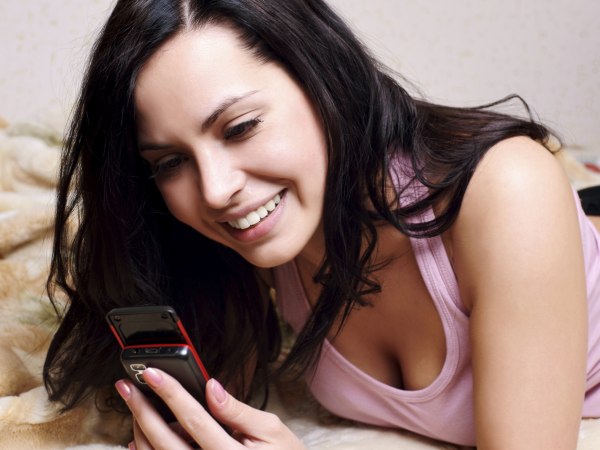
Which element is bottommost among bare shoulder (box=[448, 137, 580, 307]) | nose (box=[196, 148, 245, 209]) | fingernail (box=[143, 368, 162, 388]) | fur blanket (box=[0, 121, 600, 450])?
fur blanket (box=[0, 121, 600, 450])

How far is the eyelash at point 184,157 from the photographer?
2.83 feet

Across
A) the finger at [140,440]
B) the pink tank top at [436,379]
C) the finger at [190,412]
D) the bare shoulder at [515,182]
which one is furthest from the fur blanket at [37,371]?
the bare shoulder at [515,182]

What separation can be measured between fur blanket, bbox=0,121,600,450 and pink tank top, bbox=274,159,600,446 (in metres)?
0.03

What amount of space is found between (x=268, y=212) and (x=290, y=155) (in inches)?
3.1

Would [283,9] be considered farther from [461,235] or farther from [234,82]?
[461,235]

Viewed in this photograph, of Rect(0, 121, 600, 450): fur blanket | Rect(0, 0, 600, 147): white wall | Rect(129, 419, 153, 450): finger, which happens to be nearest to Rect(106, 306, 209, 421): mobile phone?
Rect(129, 419, 153, 450): finger

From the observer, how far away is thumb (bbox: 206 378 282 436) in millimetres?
888

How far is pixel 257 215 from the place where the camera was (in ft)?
2.97

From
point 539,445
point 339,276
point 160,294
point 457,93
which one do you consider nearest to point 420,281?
point 339,276

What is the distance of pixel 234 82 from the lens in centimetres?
86

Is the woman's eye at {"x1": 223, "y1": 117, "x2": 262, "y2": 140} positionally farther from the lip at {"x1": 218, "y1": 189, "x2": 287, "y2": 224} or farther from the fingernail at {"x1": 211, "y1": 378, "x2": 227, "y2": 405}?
the fingernail at {"x1": 211, "y1": 378, "x2": 227, "y2": 405}

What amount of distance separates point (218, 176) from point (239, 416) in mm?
276

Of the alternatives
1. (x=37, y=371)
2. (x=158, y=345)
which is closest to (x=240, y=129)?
(x=158, y=345)

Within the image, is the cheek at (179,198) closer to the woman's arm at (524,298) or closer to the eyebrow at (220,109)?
the eyebrow at (220,109)
